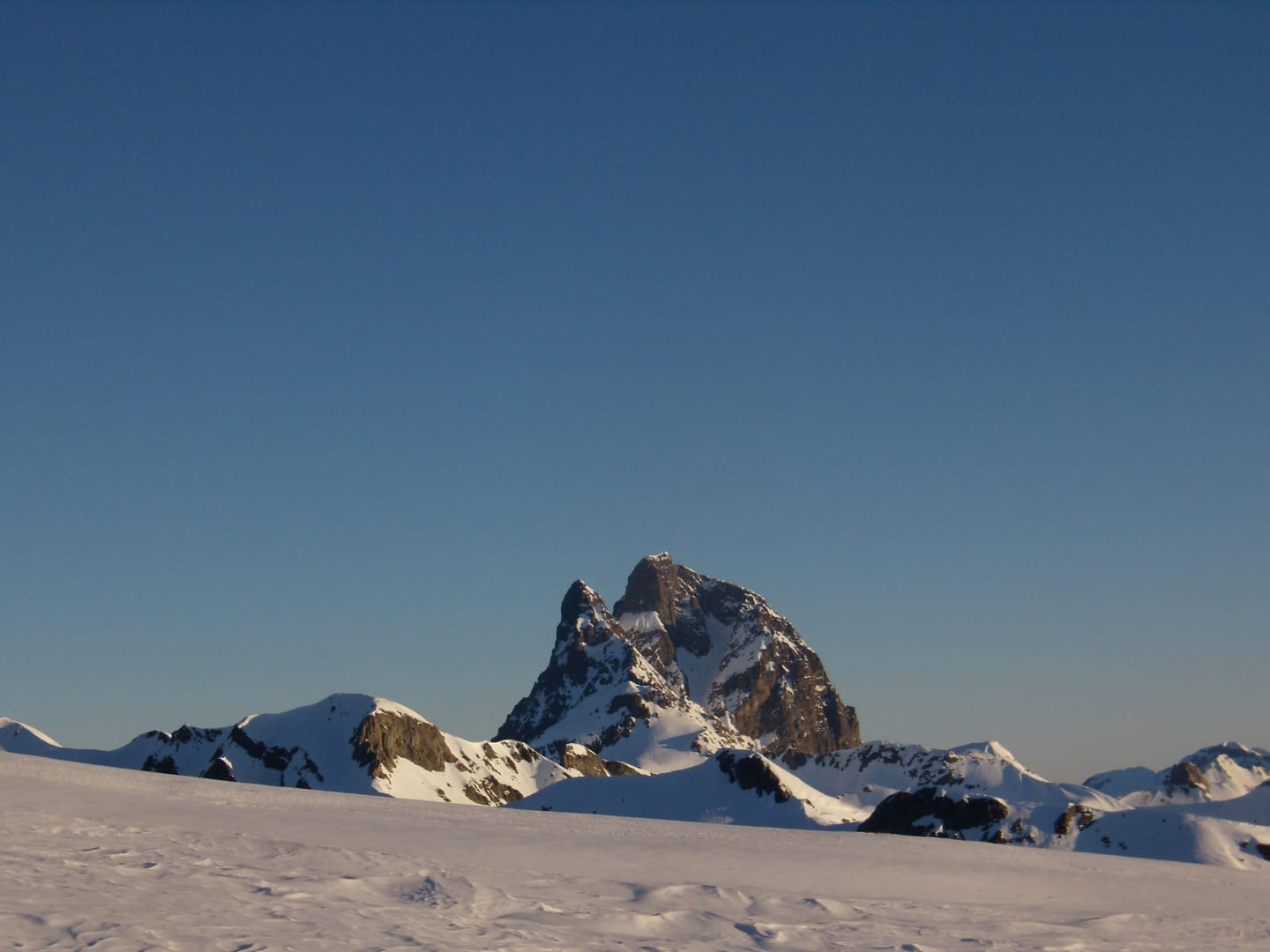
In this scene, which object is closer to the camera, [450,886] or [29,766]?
[450,886]

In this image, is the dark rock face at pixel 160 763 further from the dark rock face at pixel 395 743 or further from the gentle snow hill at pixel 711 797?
the gentle snow hill at pixel 711 797

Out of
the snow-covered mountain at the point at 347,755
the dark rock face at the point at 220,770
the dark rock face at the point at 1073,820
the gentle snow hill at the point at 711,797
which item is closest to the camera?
the gentle snow hill at the point at 711,797

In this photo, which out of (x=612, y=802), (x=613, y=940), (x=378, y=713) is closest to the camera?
(x=613, y=940)

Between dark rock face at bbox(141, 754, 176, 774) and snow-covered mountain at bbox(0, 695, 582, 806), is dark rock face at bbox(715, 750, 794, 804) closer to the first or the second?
snow-covered mountain at bbox(0, 695, 582, 806)

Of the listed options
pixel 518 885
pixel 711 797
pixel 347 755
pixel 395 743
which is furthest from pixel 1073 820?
pixel 518 885

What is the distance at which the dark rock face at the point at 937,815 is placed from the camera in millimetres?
112000

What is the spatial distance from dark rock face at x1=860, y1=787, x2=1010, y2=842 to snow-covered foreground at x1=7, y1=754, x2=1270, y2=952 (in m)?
80.5

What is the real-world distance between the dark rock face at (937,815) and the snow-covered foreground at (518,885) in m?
80.5

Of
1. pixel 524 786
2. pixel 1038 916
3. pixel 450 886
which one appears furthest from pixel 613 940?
pixel 524 786

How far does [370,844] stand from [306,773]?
148 meters

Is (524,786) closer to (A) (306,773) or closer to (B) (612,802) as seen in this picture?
(A) (306,773)

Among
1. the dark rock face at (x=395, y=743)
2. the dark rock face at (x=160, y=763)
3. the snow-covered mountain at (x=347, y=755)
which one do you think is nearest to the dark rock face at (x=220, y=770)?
the snow-covered mountain at (x=347, y=755)

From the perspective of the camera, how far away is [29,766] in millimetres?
36875

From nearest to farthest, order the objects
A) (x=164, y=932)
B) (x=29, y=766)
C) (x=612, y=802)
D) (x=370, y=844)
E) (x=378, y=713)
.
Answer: (x=164, y=932) < (x=370, y=844) < (x=29, y=766) < (x=612, y=802) < (x=378, y=713)
